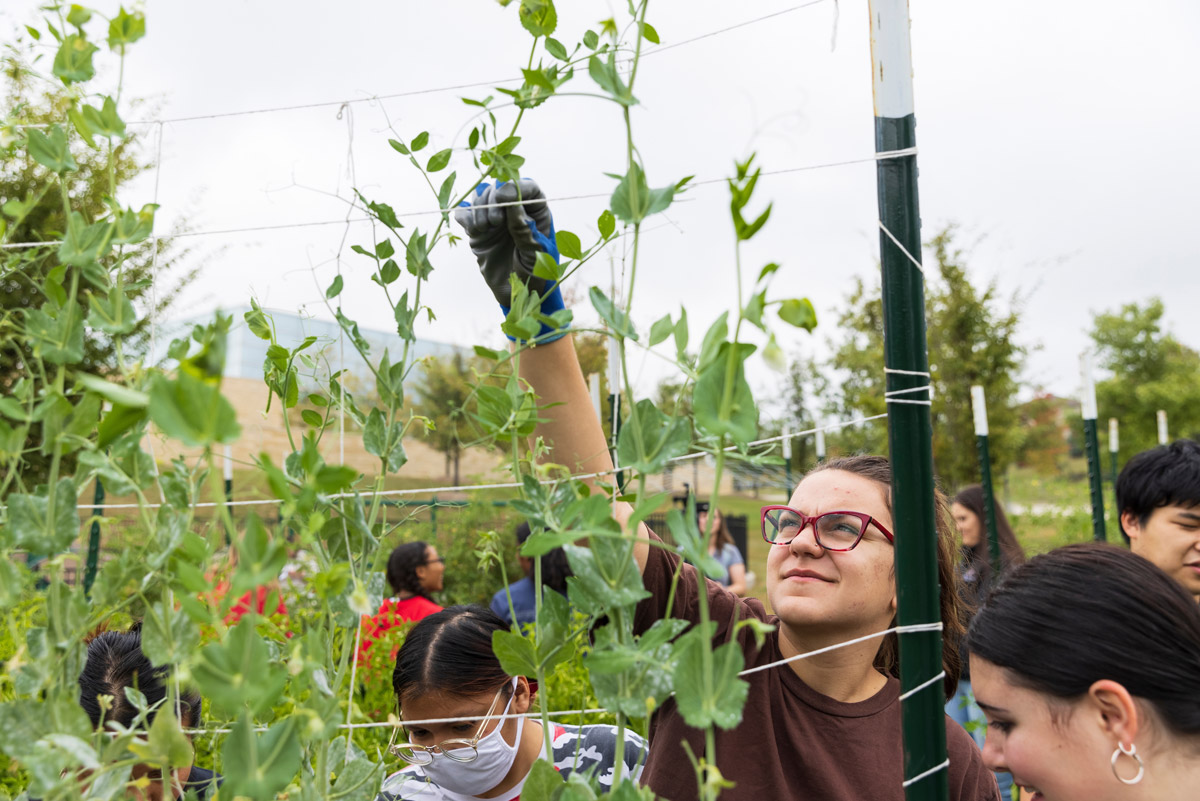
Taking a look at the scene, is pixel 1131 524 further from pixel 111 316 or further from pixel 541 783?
pixel 111 316

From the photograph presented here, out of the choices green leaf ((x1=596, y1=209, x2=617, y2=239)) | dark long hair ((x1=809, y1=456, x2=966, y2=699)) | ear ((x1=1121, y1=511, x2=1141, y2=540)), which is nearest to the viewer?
green leaf ((x1=596, y1=209, x2=617, y2=239))

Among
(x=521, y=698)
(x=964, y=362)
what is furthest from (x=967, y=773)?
(x=964, y=362)

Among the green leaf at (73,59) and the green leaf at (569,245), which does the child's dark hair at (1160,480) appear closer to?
the green leaf at (569,245)

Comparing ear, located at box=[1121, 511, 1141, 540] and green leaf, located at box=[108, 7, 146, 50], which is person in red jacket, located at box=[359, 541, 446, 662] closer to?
ear, located at box=[1121, 511, 1141, 540]

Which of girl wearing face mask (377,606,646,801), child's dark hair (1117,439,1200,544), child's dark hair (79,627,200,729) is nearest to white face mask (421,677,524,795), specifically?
girl wearing face mask (377,606,646,801)

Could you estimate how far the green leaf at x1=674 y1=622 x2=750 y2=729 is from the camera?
59cm

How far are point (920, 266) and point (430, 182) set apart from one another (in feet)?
1.66

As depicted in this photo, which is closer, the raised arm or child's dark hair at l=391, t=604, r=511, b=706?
the raised arm

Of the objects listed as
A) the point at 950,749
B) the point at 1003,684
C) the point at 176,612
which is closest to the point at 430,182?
the point at 176,612

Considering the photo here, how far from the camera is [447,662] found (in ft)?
6.84

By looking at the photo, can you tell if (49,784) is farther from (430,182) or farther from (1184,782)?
(1184,782)

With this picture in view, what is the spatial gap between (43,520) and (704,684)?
476mm

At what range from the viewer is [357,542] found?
2.67 ft

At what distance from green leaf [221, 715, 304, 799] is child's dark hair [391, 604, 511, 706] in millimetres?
1524
